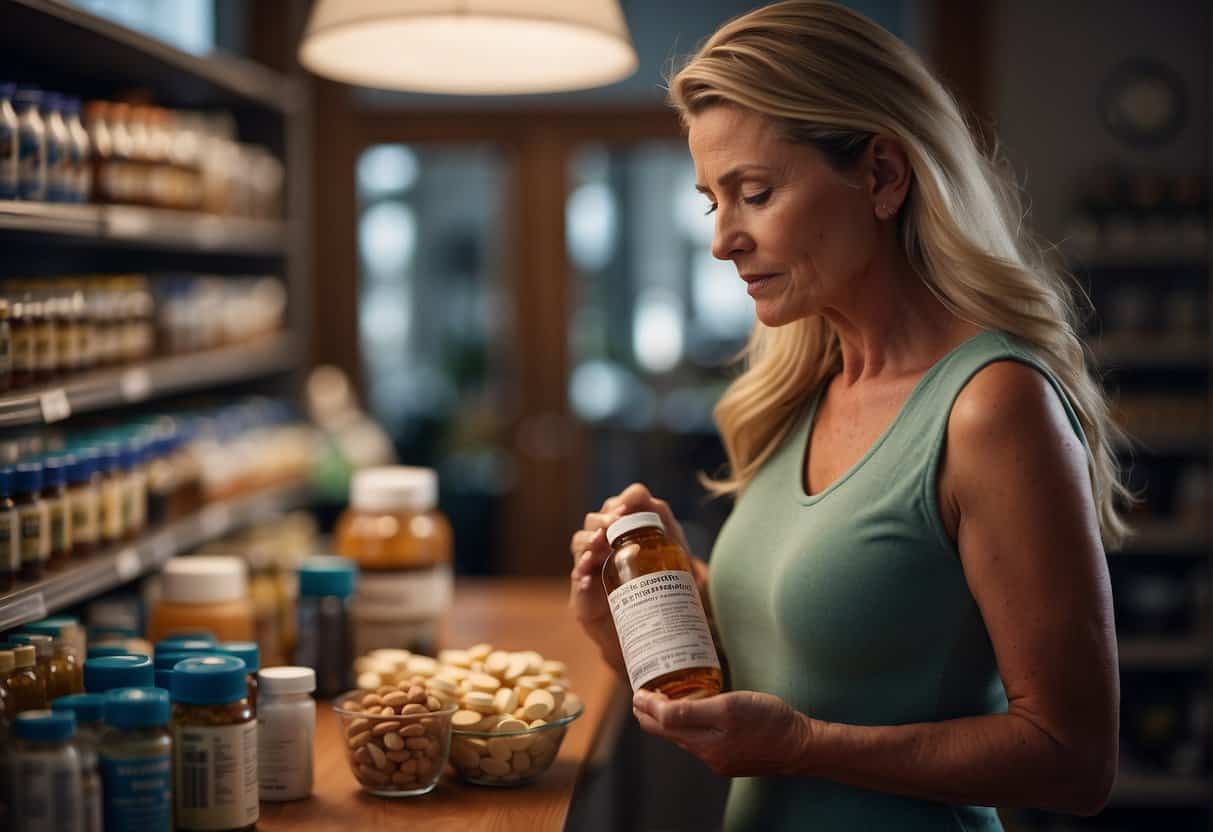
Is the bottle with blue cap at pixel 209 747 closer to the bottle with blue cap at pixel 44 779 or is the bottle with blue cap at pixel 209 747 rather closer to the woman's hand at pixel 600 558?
the bottle with blue cap at pixel 44 779

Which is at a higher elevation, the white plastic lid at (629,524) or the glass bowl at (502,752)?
the white plastic lid at (629,524)

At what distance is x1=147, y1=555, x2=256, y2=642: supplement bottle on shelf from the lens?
2.01 m

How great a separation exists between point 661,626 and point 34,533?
3.22ft

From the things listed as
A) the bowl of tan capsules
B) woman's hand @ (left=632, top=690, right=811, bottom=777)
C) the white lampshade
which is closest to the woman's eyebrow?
the white lampshade

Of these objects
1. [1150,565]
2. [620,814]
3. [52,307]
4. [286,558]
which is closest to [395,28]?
[52,307]

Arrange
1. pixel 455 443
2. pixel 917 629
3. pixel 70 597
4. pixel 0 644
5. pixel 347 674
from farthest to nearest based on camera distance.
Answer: pixel 455 443 → pixel 347 674 → pixel 70 597 → pixel 0 644 → pixel 917 629

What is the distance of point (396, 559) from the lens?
221cm

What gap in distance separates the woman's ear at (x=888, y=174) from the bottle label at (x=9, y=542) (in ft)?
3.97

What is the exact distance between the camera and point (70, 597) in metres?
1.85

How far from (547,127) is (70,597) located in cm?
341

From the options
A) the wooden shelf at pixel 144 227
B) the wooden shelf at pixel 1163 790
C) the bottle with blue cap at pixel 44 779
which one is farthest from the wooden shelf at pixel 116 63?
the wooden shelf at pixel 1163 790

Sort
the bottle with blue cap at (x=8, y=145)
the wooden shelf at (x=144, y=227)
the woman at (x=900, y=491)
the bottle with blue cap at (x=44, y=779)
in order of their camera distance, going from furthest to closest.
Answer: the wooden shelf at (x=144, y=227) < the bottle with blue cap at (x=8, y=145) < the woman at (x=900, y=491) < the bottle with blue cap at (x=44, y=779)

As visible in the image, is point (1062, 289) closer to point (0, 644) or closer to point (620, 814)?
point (0, 644)

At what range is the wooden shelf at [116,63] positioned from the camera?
2.08m
